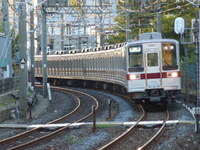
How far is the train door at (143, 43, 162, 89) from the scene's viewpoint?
15.7m

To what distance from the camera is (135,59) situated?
52.3 ft

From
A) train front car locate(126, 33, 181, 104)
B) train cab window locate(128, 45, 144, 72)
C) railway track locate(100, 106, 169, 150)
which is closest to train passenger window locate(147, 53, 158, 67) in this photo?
train front car locate(126, 33, 181, 104)

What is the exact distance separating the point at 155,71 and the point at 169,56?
77 centimetres

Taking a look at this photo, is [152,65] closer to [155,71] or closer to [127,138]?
[155,71]

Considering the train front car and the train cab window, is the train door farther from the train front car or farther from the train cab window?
the train cab window

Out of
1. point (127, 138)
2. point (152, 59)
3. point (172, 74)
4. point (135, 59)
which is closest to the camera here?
point (127, 138)

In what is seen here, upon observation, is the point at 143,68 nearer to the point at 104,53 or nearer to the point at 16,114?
the point at 16,114

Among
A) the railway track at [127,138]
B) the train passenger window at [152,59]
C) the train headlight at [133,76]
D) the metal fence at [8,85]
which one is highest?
the train passenger window at [152,59]

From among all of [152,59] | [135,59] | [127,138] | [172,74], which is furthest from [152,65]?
[127,138]

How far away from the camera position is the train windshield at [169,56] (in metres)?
15.7

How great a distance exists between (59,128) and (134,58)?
448 cm

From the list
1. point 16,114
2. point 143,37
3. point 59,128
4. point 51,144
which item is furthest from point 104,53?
point 51,144

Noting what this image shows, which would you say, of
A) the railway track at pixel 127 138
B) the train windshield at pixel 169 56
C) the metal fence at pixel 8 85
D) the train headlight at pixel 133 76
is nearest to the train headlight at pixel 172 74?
the train windshield at pixel 169 56

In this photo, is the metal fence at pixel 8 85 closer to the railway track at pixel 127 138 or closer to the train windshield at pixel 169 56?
the train windshield at pixel 169 56
